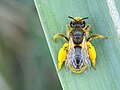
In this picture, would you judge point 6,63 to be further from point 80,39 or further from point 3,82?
point 80,39

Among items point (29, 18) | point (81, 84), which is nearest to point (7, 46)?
point (29, 18)

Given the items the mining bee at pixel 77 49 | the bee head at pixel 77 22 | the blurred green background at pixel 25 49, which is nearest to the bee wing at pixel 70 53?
the mining bee at pixel 77 49

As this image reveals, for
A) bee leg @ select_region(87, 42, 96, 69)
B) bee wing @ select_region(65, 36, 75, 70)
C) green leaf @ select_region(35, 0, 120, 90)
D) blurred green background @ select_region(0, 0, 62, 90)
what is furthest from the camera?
blurred green background @ select_region(0, 0, 62, 90)

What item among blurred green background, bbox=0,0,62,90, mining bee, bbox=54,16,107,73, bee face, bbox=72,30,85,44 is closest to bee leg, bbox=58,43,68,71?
mining bee, bbox=54,16,107,73

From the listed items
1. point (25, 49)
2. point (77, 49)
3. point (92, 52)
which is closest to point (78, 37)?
point (77, 49)

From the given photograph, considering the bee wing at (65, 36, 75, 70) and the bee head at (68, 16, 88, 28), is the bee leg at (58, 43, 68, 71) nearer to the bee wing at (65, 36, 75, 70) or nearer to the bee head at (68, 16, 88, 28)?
the bee wing at (65, 36, 75, 70)

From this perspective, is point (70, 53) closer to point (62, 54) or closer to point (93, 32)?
point (62, 54)

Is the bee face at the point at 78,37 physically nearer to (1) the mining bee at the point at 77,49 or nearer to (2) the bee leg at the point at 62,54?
(1) the mining bee at the point at 77,49
